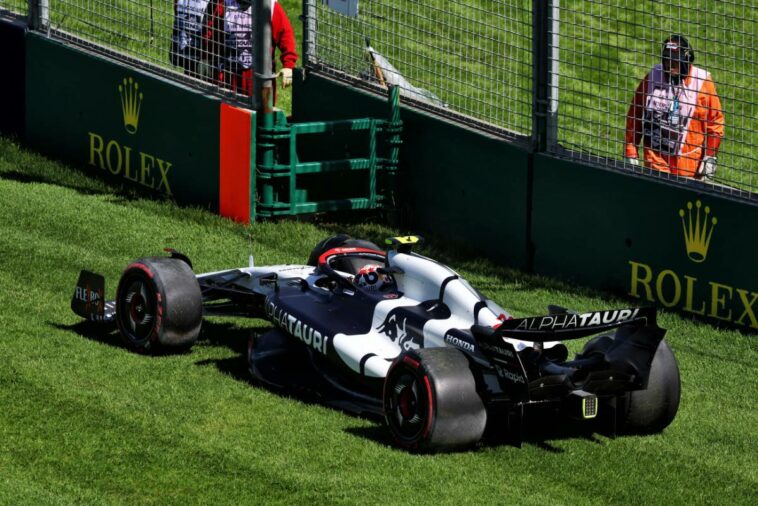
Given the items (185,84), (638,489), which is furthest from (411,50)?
(638,489)

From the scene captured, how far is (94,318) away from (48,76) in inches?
244

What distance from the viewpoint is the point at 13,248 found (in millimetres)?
13258

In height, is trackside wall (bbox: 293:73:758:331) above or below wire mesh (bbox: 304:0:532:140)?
below

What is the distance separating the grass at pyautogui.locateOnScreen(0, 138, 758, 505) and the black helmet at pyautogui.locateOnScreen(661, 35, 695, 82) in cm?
214

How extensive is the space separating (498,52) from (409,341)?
5.02 metres

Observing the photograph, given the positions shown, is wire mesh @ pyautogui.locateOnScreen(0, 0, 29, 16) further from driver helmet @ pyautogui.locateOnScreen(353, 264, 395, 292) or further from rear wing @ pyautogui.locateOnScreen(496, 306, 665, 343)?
rear wing @ pyautogui.locateOnScreen(496, 306, 665, 343)

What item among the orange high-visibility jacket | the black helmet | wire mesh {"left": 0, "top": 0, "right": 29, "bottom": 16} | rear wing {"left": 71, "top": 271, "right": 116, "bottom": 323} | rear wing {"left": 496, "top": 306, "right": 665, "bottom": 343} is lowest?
rear wing {"left": 71, "top": 271, "right": 116, "bottom": 323}

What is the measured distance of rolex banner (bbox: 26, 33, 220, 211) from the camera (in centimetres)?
1512

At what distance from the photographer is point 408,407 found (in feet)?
29.6

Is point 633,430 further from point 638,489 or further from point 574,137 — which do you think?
point 574,137

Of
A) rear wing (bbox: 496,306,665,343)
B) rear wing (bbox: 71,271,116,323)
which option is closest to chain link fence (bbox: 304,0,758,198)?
rear wing (bbox: 496,306,665,343)

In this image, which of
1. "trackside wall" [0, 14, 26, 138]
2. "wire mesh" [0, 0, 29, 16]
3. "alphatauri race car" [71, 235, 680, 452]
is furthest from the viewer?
"wire mesh" [0, 0, 29, 16]

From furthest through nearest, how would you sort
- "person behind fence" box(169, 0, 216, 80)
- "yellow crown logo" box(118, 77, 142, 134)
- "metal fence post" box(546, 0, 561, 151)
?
"yellow crown logo" box(118, 77, 142, 134), "person behind fence" box(169, 0, 216, 80), "metal fence post" box(546, 0, 561, 151)

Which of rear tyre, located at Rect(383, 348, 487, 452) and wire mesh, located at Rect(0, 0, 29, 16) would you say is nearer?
rear tyre, located at Rect(383, 348, 487, 452)
